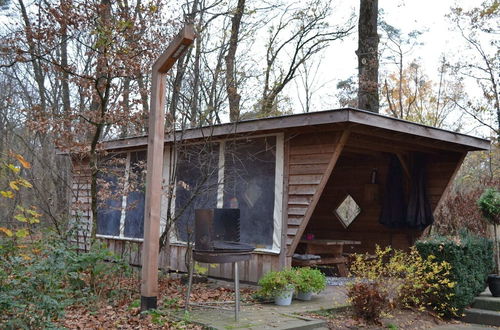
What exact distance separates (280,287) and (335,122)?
2141 mm

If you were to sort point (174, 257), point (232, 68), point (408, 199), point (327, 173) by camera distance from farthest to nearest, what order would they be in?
1. point (232, 68)
2. point (408, 199)
3. point (174, 257)
4. point (327, 173)

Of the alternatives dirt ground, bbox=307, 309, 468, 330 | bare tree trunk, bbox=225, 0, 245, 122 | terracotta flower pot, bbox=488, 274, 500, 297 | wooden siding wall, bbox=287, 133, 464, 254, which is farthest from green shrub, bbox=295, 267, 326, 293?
bare tree trunk, bbox=225, 0, 245, 122

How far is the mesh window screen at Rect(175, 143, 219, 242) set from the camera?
25.6ft

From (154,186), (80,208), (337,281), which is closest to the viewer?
(154,186)

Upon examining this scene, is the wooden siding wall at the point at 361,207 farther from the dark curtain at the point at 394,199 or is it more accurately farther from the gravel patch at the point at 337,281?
the gravel patch at the point at 337,281

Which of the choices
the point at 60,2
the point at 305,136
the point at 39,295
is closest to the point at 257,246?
the point at 305,136

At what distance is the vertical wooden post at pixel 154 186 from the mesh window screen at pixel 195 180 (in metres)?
2.07

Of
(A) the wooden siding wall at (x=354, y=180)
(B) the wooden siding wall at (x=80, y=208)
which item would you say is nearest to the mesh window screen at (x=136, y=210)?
(B) the wooden siding wall at (x=80, y=208)

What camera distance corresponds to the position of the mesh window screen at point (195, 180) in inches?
307

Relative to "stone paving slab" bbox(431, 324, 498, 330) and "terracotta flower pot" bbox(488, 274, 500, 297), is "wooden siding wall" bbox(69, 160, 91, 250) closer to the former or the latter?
"stone paving slab" bbox(431, 324, 498, 330)

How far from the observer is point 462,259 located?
6676 mm

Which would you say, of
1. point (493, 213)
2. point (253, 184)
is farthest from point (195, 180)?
point (493, 213)

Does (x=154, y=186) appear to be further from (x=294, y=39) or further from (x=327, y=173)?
(x=294, y=39)

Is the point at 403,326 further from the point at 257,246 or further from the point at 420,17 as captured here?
the point at 420,17
